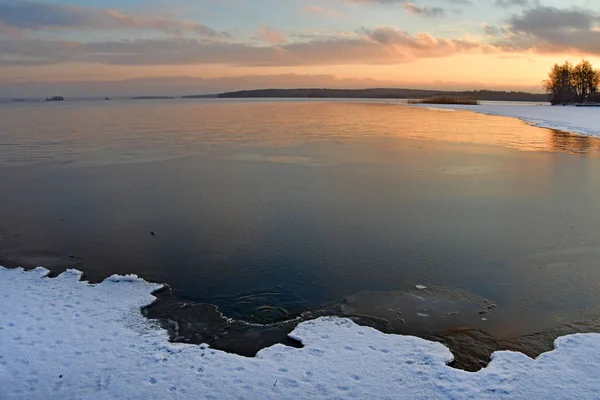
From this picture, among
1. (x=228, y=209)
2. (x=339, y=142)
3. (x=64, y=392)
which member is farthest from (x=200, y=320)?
(x=339, y=142)

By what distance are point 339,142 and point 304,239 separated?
12.2 metres

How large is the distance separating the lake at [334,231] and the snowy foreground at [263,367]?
0.54 metres

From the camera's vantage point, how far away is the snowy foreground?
134 inches

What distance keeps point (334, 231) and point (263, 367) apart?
3.45 meters

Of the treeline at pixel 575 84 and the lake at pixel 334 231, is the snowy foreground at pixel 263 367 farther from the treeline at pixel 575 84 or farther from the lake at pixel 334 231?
the treeline at pixel 575 84

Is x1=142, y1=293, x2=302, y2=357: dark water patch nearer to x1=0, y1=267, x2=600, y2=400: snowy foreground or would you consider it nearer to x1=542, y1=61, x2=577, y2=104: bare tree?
x1=0, y1=267, x2=600, y2=400: snowy foreground

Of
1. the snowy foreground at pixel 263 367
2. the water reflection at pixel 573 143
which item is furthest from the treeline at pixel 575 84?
the snowy foreground at pixel 263 367

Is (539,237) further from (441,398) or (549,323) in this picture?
(441,398)

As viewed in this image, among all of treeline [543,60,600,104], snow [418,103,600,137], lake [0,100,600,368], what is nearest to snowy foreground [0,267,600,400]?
lake [0,100,600,368]

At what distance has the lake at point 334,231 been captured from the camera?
4.93 metres

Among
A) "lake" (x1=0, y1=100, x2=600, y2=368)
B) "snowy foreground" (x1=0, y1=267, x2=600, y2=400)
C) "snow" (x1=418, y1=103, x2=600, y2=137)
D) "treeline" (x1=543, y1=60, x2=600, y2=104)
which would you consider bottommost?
"snowy foreground" (x1=0, y1=267, x2=600, y2=400)

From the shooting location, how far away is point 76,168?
40.9 feet

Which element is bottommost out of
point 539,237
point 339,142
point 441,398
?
point 441,398

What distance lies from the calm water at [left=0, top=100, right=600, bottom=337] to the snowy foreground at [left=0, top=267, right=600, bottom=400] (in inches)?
23.7
